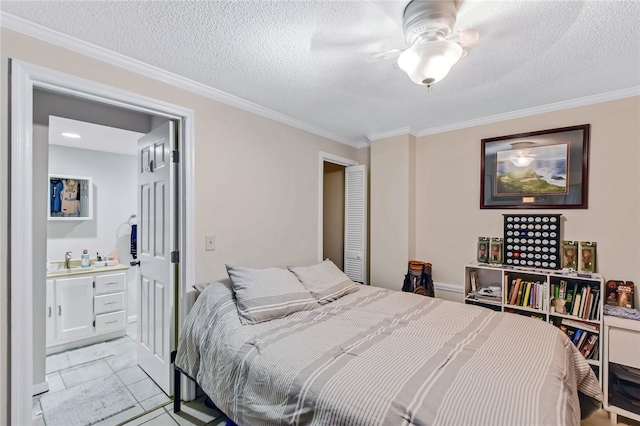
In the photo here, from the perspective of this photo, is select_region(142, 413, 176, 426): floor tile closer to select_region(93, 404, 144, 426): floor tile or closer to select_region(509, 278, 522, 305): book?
select_region(93, 404, 144, 426): floor tile

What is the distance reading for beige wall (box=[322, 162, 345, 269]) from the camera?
165 inches

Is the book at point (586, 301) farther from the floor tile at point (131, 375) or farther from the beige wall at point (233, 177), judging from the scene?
the floor tile at point (131, 375)

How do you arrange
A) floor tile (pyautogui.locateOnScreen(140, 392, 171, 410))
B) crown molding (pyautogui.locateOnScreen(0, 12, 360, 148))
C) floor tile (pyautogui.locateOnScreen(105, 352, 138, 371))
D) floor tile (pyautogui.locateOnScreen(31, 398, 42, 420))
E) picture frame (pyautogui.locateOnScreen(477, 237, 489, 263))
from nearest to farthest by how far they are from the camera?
crown molding (pyautogui.locateOnScreen(0, 12, 360, 148)) → floor tile (pyautogui.locateOnScreen(31, 398, 42, 420)) → floor tile (pyautogui.locateOnScreen(140, 392, 171, 410)) → floor tile (pyautogui.locateOnScreen(105, 352, 138, 371)) → picture frame (pyautogui.locateOnScreen(477, 237, 489, 263))

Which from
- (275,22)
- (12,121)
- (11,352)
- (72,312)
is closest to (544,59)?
(275,22)

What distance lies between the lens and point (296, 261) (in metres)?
3.05

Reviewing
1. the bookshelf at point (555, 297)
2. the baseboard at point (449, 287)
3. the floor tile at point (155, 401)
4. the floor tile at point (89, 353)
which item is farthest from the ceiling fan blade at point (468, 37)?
the floor tile at point (89, 353)

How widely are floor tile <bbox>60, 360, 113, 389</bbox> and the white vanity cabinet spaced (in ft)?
1.75

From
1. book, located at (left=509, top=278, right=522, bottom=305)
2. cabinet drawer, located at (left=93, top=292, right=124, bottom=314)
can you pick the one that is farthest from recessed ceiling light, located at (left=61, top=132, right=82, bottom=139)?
book, located at (left=509, top=278, right=522, bottom=305)

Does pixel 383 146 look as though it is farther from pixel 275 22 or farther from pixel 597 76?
pixel 275 22

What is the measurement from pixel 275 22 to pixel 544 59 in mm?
1679

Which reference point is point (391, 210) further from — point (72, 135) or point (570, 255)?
point (72, 135)

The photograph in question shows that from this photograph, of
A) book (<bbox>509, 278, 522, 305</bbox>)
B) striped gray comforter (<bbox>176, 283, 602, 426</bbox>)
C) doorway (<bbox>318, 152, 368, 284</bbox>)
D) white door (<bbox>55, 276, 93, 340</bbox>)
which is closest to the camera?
striped gray comforter (<bbox>176, 283, 602, 426</bbox>)

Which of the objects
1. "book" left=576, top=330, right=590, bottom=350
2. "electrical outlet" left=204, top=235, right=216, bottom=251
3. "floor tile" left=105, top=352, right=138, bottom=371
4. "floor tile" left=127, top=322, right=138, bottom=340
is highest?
"electrical outlet" left=204, top=235, right=216, bottom=251

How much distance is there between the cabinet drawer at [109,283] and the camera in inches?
129
